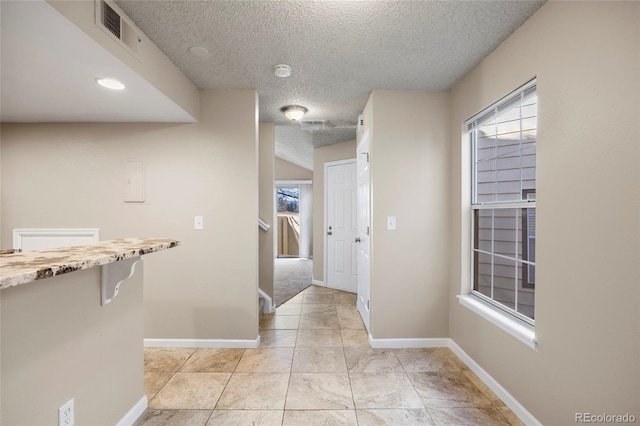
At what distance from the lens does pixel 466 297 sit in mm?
2330

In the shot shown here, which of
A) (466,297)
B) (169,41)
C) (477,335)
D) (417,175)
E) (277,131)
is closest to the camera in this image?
(169,41)

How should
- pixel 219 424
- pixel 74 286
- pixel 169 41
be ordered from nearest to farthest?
pixel 74 286 < pixel 219 424 < pixel 169 41

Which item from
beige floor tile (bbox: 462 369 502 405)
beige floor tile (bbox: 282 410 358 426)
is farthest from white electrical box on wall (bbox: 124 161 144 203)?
beige floor tile (bbox: 462 369 502 405)

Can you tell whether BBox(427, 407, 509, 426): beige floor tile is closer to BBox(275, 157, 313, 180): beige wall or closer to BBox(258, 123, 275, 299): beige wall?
BBox(258, 123, 275, 299): beige wall

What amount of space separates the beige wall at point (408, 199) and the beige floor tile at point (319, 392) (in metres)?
0.73

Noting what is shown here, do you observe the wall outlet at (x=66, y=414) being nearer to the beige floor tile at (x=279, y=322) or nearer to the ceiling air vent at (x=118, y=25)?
the ceiling air vent at (x=118, y=25)

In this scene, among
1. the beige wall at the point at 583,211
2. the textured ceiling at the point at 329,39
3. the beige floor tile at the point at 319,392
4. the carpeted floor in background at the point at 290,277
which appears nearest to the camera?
the beige wall at the point at 583,211

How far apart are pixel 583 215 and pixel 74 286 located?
227 cm

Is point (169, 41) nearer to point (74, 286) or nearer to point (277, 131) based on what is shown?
point (74, 286)

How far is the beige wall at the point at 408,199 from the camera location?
8.45 ft

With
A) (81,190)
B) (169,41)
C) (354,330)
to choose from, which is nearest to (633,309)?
(354,330)

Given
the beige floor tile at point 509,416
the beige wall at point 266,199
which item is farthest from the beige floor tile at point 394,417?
the beige wall at point 266,199

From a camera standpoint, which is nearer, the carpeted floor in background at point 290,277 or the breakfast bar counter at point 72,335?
the breakfast bar counter at point 72,335

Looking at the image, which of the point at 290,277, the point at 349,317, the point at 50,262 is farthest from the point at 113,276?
the point at 290,277
